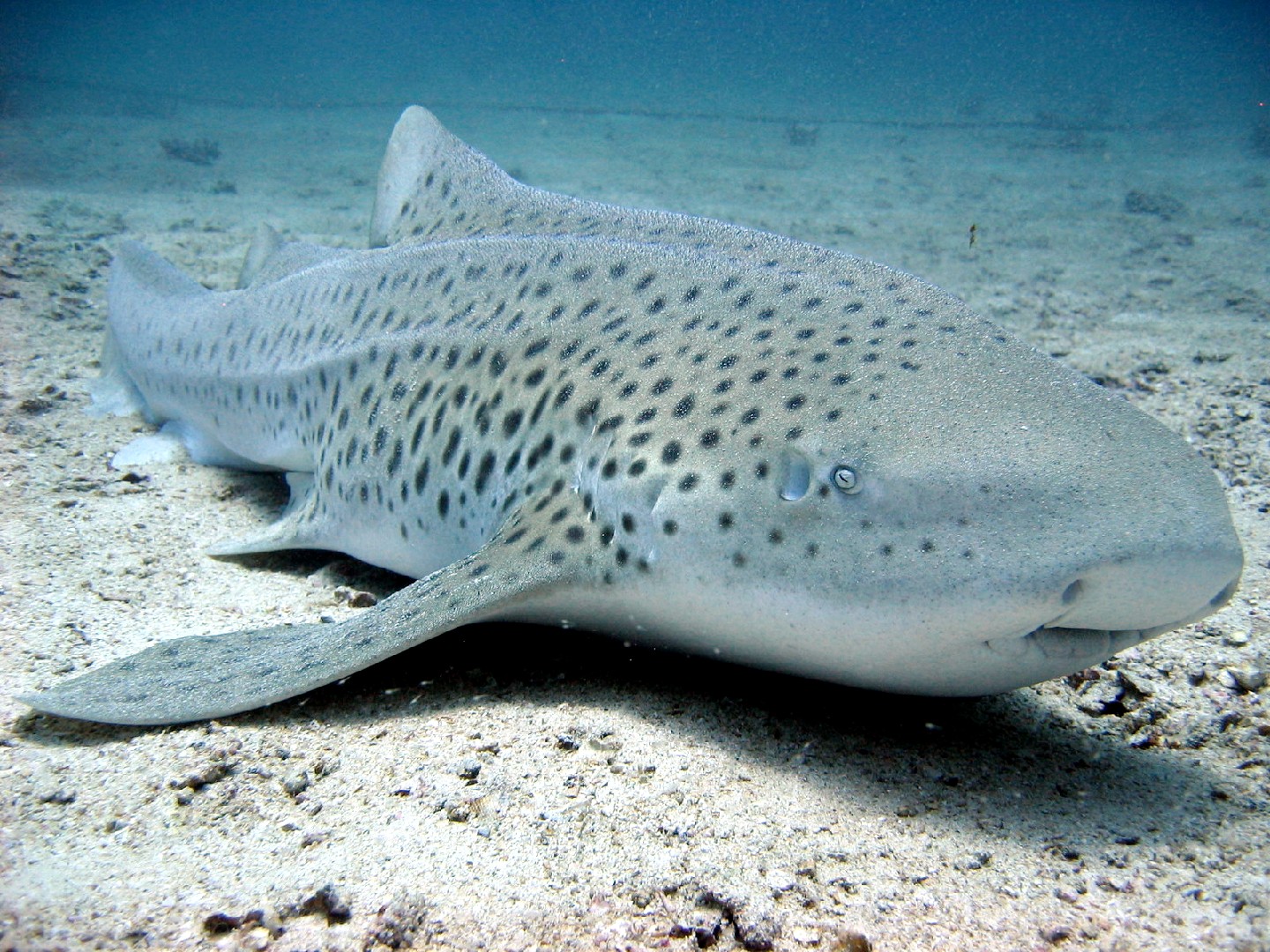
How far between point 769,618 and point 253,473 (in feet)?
13.8

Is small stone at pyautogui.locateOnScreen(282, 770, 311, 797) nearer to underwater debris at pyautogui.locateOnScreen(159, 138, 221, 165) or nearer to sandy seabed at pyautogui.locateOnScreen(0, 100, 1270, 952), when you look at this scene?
sandy seabed at pyautogui.locateOnScreen(0, 100, 1270, 952)

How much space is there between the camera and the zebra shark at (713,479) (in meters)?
1.89

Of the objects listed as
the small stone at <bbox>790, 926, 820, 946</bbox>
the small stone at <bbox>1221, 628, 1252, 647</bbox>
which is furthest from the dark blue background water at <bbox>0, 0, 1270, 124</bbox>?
the small stone at <bbox>1221, 628, 1252, 647</bbox>

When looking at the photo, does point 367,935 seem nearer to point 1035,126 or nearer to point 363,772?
point 363,772

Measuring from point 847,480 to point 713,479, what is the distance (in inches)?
15.8

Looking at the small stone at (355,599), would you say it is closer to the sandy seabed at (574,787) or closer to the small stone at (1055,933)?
the sandy seabed at (574,787)

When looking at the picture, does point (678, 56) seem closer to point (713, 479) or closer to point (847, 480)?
point (713, 479)

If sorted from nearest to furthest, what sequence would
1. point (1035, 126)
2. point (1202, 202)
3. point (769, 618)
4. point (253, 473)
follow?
point (769, 618)
point (253, 473)
point (1202, 202)
point (1035, 126)

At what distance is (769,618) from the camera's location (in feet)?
7.08

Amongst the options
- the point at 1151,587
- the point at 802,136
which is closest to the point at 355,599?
the point at 1151,587

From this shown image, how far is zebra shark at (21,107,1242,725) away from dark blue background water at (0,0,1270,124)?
31.3 metres

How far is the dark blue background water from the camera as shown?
39.6 m

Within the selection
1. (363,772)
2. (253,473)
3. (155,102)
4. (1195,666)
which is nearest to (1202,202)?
(1195,666)

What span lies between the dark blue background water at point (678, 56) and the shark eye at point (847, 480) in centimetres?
3337
